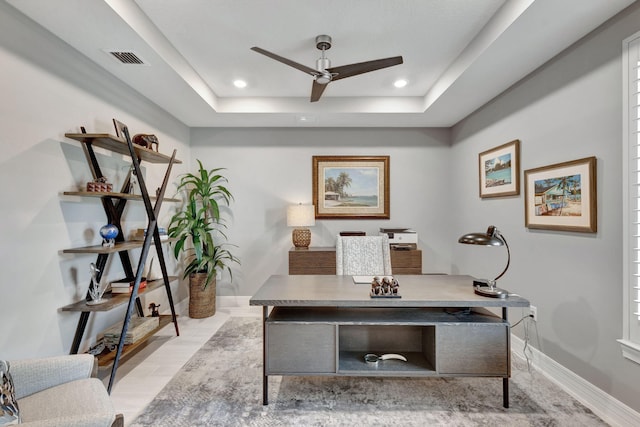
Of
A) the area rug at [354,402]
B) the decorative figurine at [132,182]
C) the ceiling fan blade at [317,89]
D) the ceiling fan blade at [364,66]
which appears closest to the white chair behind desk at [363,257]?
the area rug at [354,402]

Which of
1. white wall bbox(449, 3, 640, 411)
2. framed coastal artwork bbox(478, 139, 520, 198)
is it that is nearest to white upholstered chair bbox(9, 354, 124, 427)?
white wall bbox(449, 3, 640, 411)

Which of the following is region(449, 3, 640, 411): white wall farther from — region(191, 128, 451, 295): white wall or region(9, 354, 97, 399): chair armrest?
region(9, 354, 97, 399): chair armrest

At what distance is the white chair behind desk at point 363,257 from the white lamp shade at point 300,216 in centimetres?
107

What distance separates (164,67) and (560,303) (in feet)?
11.8

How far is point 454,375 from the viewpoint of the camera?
1.86 metres

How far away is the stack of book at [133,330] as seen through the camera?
2.36 meters

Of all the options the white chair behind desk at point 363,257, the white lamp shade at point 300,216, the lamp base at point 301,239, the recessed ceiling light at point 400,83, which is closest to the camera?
the white chair behind desk at point 363,257

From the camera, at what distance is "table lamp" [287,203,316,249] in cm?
379

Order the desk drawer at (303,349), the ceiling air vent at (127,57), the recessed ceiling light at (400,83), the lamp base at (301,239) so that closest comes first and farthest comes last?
1. the desk drawer at (303,349)
2. the ceiling air vent at (127,57)
3. the recessed ceiling light at (400,83)
4. the lamp base at (301,239)

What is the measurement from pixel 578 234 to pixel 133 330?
3466 mm

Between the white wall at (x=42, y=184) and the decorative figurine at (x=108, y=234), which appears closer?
the white wall at (x=42, y=184)

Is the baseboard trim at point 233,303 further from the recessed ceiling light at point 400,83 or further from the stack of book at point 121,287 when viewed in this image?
the recessed ceiling light at point 400,83

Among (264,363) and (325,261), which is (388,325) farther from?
(325,261)

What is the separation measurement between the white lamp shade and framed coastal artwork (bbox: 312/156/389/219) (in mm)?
384
